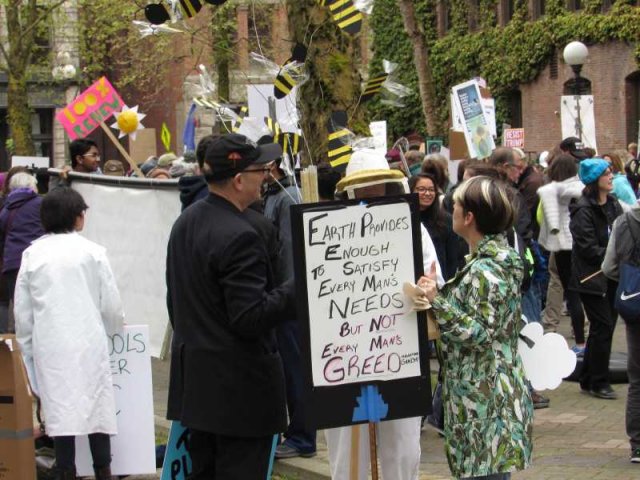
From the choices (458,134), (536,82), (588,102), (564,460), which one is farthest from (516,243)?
(536,82)

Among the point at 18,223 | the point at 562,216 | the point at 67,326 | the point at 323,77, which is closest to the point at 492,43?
the point at 562,216

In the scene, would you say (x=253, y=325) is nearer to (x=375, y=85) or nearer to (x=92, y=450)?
(x=375, y=85)

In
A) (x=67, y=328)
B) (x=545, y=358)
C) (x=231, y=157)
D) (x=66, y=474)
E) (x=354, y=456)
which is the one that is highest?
(x=231, y=157)

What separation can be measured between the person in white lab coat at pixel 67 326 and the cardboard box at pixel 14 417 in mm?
162

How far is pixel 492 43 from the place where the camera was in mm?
35844

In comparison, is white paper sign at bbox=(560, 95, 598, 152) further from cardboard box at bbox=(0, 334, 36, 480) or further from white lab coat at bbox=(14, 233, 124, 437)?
cardboard box at bbox=(0, 334, 36, 480)

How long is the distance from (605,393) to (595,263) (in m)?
1.04

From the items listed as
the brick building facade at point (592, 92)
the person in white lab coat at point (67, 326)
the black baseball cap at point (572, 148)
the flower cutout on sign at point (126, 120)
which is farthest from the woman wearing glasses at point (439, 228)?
the brick building facade at point (592, 92)

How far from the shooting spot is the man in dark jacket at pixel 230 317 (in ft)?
16.0

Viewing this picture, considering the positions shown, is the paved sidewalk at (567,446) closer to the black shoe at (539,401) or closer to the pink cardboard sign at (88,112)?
the black shoe at (539,401)

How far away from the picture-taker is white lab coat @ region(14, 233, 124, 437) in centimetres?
684

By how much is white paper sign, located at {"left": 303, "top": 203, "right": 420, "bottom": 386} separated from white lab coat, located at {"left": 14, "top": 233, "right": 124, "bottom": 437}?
230cm

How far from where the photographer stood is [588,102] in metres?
18.0

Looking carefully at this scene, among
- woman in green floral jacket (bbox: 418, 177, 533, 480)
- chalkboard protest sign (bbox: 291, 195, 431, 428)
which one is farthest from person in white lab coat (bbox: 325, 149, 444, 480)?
woman in green floral jacket (bbox: 418, 177, 533, 480)
